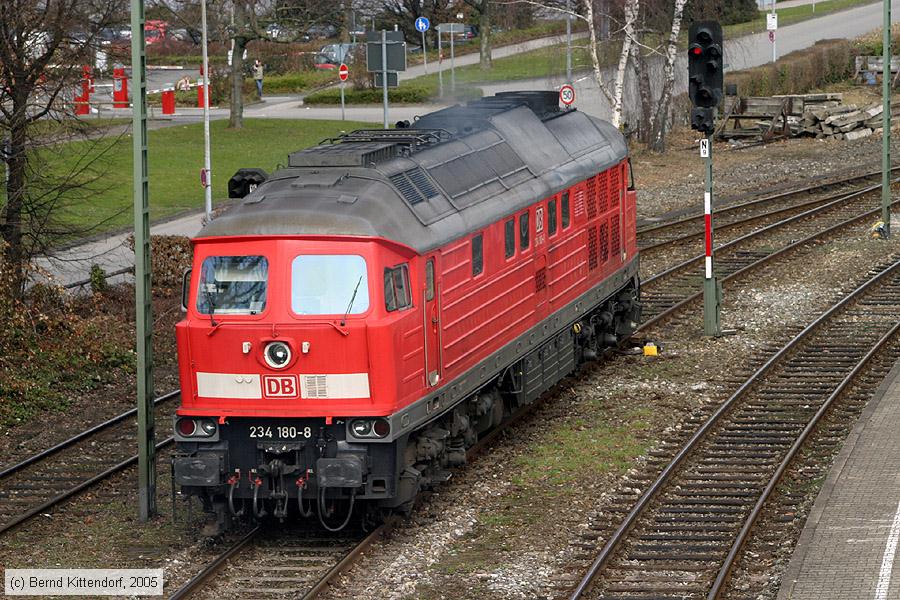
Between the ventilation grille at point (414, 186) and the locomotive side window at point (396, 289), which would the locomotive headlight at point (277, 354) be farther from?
the ventilation grille at point (414, 186)

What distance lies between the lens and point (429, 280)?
14211 mm

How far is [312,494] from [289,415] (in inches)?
31.1

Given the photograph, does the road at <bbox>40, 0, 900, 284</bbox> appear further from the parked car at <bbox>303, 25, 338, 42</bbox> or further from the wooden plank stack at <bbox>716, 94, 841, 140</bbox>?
the parked car at <bbox>303, 25, 338, 42</bbox>

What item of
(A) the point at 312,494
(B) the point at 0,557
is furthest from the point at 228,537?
(B) the point at 0,557

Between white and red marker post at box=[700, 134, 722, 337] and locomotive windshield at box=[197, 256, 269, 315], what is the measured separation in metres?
9.89

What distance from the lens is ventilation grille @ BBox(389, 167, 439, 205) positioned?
14375 millimetres

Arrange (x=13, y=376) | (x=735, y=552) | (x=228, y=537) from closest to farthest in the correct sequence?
(x=735, y=552), (x=228, y=537), (x=13, y=376)

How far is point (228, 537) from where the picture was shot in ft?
45.7

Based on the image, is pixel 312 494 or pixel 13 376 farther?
pixel 13 376

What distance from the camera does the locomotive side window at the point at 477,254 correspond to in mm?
15469

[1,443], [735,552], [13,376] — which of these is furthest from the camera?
[13,376]

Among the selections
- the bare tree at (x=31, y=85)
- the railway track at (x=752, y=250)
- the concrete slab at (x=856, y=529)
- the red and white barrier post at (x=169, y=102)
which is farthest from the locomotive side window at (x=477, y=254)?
the red and white barrier post at (x=169, y=102)

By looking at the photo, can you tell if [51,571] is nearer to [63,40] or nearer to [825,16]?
[63,40]

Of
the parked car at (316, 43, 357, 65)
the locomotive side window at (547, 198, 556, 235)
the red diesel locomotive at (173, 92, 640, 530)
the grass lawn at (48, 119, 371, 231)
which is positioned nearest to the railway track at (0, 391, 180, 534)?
the red diesel locomotive at (173, 92, 640, 530)
